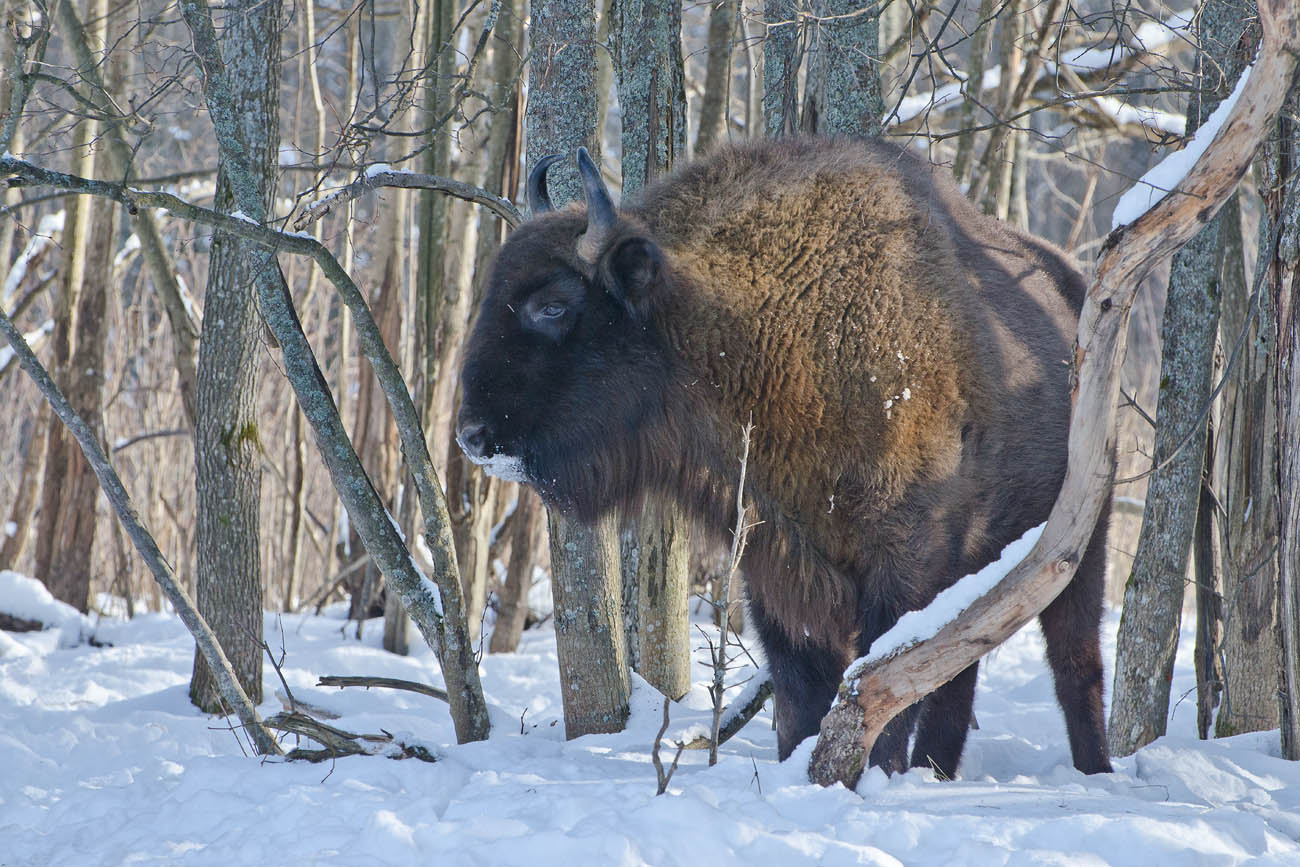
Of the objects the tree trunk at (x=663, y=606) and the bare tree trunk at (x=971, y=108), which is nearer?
the tree trunk at (x=663, y=606)

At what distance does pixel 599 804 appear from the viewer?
10.6 ft

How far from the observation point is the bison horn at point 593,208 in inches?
148

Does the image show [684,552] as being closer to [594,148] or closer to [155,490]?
[594,148]

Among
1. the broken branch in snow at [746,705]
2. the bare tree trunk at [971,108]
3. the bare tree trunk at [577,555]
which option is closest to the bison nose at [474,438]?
the bare tree trunk at [577,555]

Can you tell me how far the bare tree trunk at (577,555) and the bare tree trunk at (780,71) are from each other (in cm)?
101

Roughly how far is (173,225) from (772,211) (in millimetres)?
12396

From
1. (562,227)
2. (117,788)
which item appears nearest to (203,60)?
(562,227)

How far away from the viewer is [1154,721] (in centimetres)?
503

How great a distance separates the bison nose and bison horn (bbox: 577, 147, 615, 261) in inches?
28.2

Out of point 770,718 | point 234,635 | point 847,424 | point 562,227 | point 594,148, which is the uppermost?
point 594,148

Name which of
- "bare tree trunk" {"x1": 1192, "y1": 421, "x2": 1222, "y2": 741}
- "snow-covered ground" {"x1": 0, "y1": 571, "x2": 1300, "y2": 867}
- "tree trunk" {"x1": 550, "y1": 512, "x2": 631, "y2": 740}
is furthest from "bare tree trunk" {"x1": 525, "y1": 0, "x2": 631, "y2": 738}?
"bare tree trunk" {"x1": 1192, "y1": 421, "x2": 1222, "y2": 741}

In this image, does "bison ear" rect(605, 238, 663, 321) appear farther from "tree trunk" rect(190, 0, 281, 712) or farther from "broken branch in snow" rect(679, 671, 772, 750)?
"tree trunk" rect(190, 0, 281, 712)

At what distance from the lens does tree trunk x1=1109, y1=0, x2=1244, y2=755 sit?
4.90 meters

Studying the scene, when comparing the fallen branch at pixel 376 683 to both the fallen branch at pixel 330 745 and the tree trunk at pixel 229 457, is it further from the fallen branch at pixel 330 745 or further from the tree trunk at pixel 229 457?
the tree trunk at pixel 229 457
